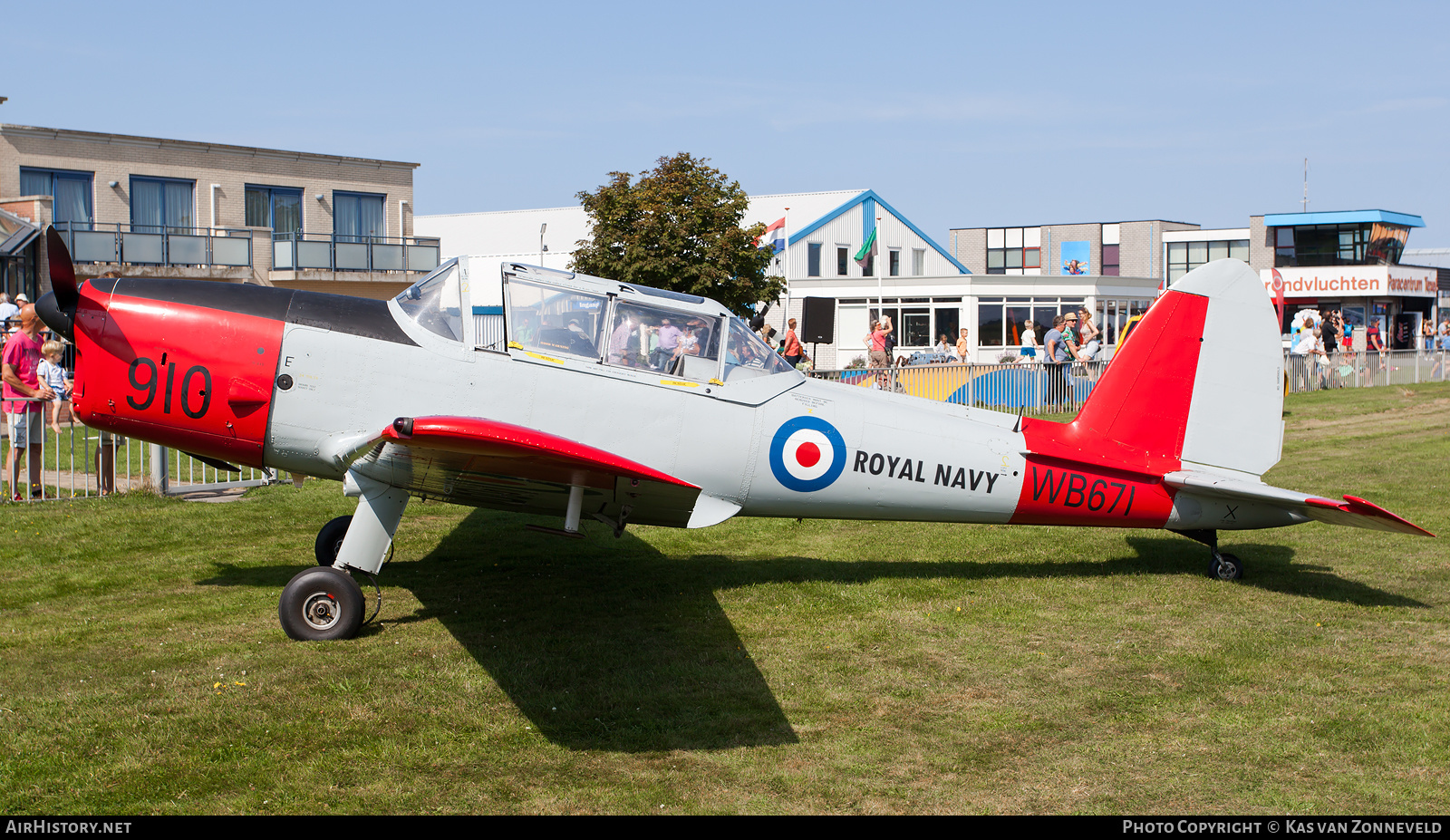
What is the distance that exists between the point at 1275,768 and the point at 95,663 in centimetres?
604

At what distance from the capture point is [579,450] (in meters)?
5.02

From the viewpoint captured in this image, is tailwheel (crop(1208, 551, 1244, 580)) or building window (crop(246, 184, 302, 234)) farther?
building window (crop(246, 184, 302, 234))

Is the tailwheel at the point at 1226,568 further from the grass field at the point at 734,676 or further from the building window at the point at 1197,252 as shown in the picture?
the building window at the point at 1197,252

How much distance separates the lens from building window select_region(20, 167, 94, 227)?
88.2 feet

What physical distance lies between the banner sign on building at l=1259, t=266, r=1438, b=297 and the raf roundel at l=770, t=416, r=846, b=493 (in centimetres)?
4383

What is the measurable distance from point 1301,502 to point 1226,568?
3.62ft

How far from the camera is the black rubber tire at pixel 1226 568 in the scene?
7910mm

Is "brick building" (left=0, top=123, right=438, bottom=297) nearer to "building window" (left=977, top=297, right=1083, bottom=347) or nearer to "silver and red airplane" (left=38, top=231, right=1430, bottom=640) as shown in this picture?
"building window" (left=977, top=297, right=1083, bottom=347)

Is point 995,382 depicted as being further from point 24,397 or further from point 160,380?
point 160,380

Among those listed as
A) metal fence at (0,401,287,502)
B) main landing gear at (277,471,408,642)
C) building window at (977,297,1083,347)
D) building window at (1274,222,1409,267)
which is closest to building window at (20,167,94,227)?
metal fence at (0,401,287,502)

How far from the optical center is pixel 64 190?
90.6 feet

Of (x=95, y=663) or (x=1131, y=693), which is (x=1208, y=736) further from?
(x=95, y=663)

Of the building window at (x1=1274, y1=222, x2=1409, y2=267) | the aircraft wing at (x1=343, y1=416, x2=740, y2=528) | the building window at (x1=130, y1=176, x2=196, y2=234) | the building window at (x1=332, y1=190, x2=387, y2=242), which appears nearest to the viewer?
the aircraft wing at (x1=343, y1=416, x2=740, y2=528)

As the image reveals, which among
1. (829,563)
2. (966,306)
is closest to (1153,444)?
(829,563)
